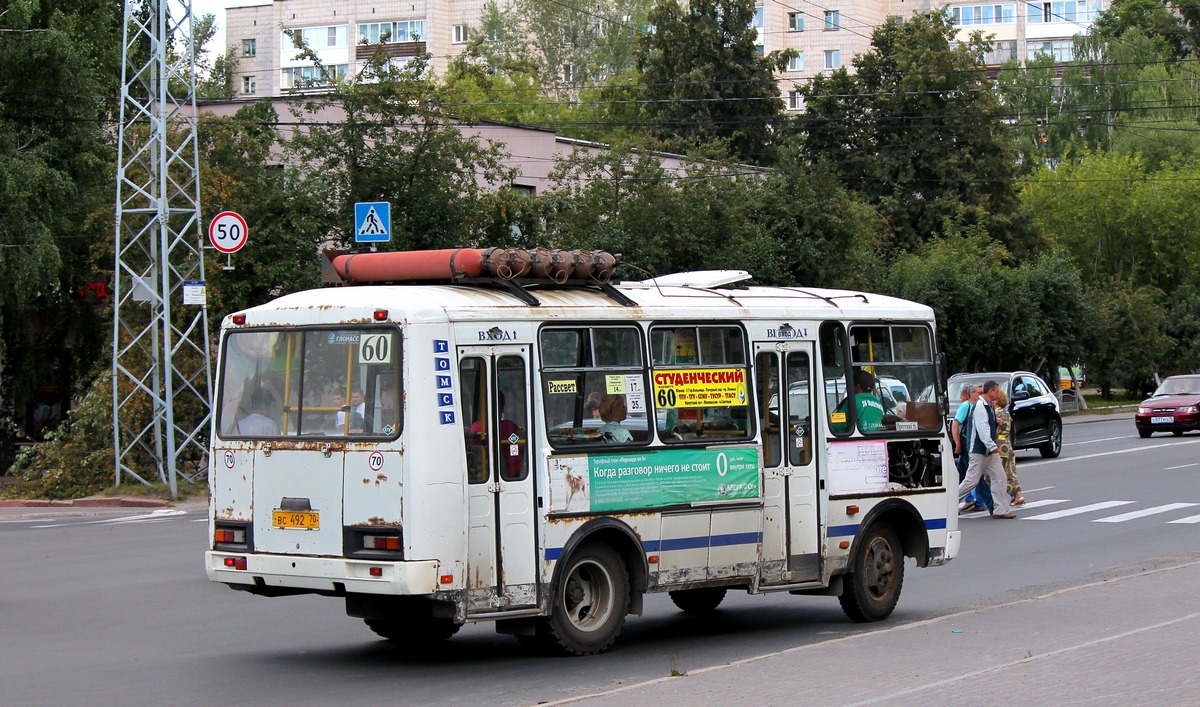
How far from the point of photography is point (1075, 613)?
11344mm

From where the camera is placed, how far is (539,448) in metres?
9.52

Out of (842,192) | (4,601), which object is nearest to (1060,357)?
(842,192)

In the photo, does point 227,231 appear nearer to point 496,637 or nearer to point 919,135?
point 496,637

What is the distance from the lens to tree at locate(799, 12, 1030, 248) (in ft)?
190

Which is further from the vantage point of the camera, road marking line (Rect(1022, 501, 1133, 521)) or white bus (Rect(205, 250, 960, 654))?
road marking line (Rect(1022, 501, 1133, 521))

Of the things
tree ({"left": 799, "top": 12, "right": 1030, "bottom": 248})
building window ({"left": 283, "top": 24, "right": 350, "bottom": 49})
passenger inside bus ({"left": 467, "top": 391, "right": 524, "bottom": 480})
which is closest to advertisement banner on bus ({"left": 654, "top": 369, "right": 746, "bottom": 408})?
passenger inside bus ({"left": 467, "top": 391, "right": 524, "bottom": 480})

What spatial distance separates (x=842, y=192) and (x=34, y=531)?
24.1 m

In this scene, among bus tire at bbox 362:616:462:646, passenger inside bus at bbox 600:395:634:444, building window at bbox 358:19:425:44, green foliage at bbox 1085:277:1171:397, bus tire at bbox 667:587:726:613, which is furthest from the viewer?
building window at bbox 358:19:425:44

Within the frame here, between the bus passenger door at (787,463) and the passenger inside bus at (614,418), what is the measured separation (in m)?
1.34

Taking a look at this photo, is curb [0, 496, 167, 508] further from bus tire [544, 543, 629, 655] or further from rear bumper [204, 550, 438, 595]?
bus tire [544, 543, 629, 655]

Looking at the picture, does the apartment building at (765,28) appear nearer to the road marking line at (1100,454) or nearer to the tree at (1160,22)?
the tree at (1160,22)

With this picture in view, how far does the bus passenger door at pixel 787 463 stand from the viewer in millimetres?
10945

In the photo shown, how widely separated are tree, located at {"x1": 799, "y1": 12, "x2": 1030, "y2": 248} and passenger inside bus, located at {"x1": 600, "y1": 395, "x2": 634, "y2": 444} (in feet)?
159

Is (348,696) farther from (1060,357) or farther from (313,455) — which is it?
(1060,357)
